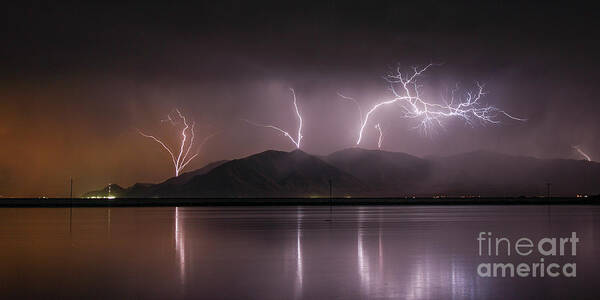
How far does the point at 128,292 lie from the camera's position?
38.2ft

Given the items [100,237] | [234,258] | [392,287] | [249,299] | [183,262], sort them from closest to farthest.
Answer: [249,299] → [392,287] → [183,262] → [234,258] → [100,237]

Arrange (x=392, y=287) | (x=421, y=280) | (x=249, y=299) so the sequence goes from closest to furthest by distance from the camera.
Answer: (x=249, y=299) → (x=392, y=287) → (x=421, y=280)

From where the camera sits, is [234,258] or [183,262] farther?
[234,258]

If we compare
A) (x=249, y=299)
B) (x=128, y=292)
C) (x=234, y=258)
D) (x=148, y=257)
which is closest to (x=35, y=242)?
(x=148, y=257)

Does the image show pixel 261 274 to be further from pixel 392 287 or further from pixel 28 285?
pixel 28 285

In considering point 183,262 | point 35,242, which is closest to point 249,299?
point 183,262

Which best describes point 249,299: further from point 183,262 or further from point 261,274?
point 183,262

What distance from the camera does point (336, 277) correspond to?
13523 mm

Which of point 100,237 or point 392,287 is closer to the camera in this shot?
point 392,287

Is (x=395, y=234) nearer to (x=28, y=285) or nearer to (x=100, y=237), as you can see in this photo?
(x=100, y=237)

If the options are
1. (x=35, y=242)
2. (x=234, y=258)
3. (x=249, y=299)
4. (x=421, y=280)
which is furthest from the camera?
(x=35, y=242)

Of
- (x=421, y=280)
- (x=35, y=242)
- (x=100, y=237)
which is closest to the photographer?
(x=421, y=280)

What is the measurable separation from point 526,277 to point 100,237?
16.5m

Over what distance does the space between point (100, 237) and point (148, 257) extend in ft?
28.0
